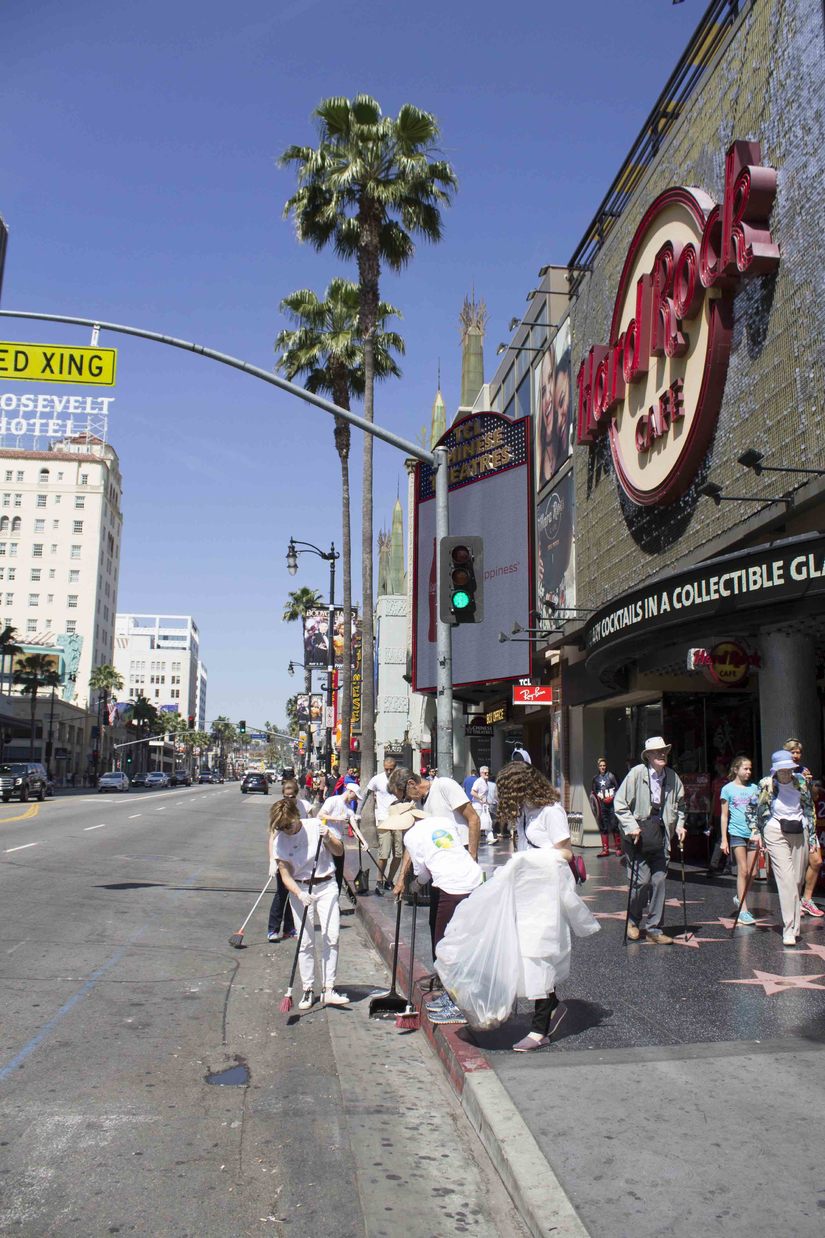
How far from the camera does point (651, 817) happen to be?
9.63m

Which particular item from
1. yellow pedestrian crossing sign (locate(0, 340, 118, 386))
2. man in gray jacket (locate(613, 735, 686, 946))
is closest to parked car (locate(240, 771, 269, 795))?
yellow pedestrian crossing sign (locate(0, 340, 118, 386))

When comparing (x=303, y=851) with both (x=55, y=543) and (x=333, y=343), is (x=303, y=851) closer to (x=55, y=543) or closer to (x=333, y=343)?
(x=333, y=343)

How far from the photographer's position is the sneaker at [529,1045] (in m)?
6.14

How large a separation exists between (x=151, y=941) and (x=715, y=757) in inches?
473

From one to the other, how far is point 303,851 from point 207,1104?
2925mm

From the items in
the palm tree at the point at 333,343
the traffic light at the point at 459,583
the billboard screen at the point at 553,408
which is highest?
the palm tree at the point at 333,343

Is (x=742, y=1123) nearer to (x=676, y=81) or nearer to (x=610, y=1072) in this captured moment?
(x=610, y=1072)

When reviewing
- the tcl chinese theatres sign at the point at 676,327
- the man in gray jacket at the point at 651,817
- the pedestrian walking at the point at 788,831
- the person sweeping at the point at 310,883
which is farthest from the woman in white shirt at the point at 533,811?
the tcl chinese theatres sign at the point at 676,327

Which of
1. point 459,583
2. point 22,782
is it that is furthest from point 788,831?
point 22,782

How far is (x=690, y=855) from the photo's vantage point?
18.2 m

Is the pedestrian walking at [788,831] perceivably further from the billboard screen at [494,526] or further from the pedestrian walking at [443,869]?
the billboard screen at [494,526]

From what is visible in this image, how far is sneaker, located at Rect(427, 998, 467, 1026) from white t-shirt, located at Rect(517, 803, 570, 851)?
124 centimetres

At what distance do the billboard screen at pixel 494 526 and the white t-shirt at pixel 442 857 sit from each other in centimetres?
1819

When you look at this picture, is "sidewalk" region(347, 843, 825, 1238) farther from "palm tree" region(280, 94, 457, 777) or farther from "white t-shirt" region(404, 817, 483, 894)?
"palm tree" region(280, 94, 457, 777)
